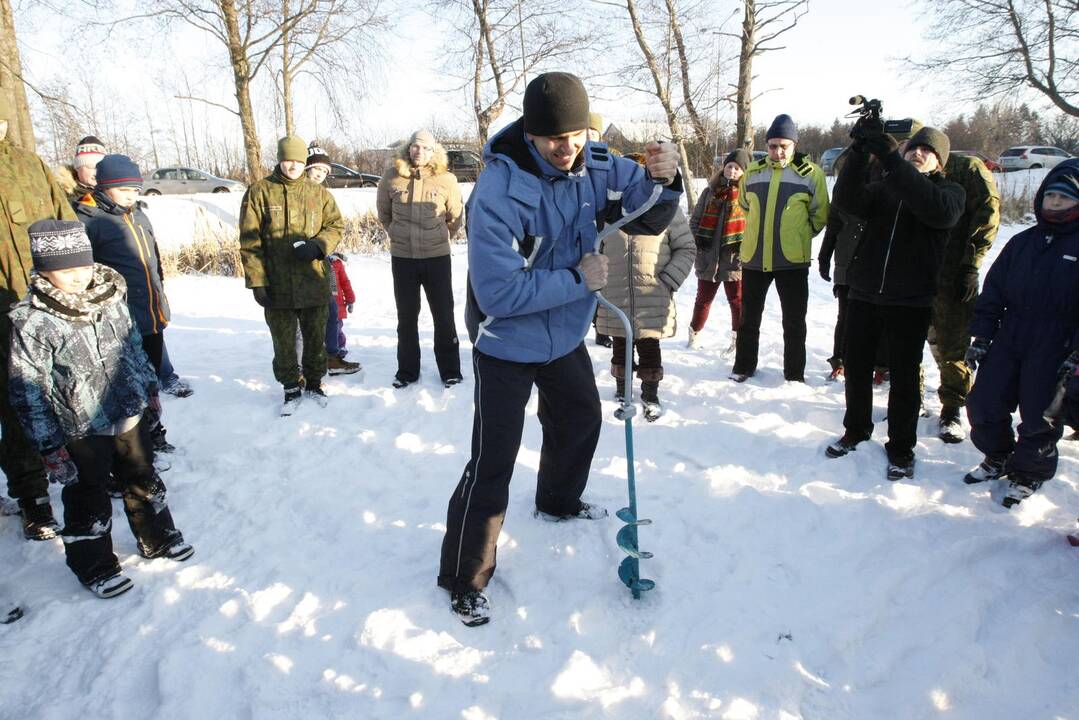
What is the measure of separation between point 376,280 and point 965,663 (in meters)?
8.75

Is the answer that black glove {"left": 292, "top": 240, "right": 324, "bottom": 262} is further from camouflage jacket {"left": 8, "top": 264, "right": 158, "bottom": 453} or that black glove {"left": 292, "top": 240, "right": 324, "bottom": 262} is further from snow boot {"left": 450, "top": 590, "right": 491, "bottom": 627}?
snow boot {"left": 450, "top": 590, "right": 491, "bottom": 627}

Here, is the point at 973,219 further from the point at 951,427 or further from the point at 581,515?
the point at 581,515

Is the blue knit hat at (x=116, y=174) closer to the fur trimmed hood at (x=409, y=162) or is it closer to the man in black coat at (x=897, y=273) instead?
the fur trimmed hood at (x=409, y=162)

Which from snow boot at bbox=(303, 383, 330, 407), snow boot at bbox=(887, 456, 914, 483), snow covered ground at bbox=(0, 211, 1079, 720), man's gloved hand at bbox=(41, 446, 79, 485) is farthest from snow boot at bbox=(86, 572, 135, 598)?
snow boot at bbox=(887, 456, 914, 483)

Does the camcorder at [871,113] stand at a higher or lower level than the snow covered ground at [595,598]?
higher

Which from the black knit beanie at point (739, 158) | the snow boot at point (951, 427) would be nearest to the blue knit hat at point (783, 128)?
the black knit beanie at point (739, 158)

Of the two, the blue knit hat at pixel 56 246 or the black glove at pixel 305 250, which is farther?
the black glove at pixel 305 250

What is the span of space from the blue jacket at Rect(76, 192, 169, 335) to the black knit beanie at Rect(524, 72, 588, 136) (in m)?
3.15

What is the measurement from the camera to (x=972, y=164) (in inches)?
155

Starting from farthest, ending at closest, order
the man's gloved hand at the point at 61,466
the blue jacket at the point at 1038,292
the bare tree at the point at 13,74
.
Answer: the bare tree at the point at 13,74 < the blue jacket at the point at 1038,292 < the man's gloved hand at the point at 61,466

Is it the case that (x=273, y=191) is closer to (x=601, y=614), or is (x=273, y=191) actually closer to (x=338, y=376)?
(x=338, y=376)

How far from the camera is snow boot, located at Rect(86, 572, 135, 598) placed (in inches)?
114

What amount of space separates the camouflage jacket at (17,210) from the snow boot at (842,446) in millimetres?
4504

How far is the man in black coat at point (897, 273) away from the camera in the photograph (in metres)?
3.46
